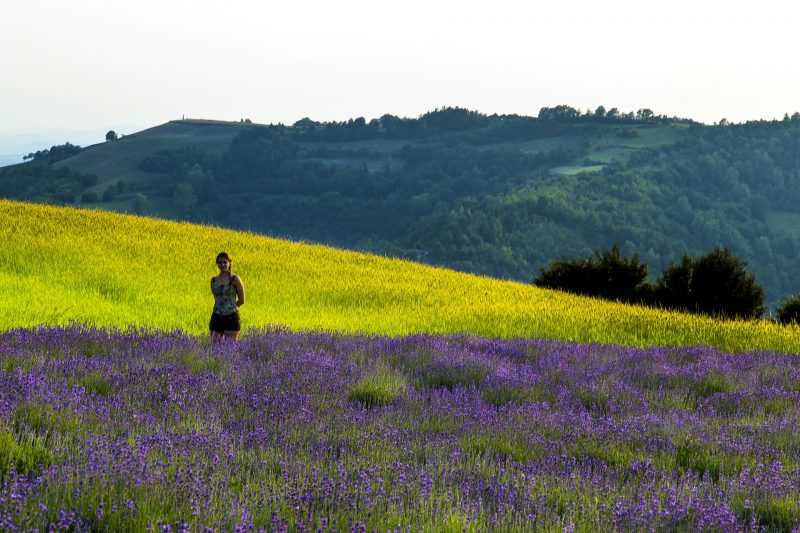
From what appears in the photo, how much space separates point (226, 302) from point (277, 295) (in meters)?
8.03

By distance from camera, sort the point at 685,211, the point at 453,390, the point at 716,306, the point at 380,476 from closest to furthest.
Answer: the point at 380,476 → the point at 453,390 → the point at 716,306 → the point at 685,211

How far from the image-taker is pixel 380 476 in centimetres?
411

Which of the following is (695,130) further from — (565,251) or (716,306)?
(716,306)

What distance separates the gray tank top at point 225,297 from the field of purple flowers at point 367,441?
0.67 m

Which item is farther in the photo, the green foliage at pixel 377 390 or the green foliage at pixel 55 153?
the green foliage at pixel 55 153

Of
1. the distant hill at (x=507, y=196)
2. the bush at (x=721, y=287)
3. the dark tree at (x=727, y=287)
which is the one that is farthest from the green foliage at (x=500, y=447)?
the distant hill at (x=507, y=196)

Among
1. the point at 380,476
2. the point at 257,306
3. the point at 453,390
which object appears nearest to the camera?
the point at 380,476

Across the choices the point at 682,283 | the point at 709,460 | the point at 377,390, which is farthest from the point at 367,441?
the point at 682,283

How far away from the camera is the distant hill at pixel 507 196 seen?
416 ft

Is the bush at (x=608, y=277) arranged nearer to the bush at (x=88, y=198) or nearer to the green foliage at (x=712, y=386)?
the green foliage at (x=712, y=386)

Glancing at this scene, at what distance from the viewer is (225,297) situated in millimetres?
9719

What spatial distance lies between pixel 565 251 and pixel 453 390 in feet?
407

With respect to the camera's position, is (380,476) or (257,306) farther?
(257,306)

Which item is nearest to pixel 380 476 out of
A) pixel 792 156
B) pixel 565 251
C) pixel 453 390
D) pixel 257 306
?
pixel 453 390
